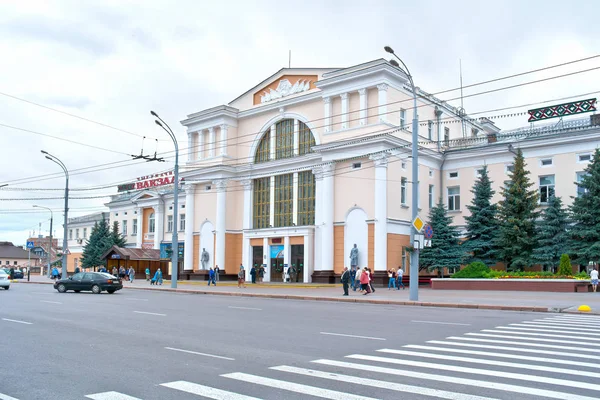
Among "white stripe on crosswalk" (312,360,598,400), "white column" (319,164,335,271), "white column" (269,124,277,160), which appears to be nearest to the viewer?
"white stripe on crosswalk" (312,360,598,400)

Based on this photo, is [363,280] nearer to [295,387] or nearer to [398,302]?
[398,302]

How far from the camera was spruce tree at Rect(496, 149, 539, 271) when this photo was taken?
1521 inches

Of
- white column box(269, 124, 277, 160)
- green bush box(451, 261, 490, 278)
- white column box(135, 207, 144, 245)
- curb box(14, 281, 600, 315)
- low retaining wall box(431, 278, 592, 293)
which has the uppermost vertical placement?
white column box(269, 124, 277, 160)

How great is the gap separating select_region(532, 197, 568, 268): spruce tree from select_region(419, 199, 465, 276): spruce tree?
525 cm

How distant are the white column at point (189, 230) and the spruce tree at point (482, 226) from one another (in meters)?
26.8

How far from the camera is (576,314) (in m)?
20.8

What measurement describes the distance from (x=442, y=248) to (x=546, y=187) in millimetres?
9028

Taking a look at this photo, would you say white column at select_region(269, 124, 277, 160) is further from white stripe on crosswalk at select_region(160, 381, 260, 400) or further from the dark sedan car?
white stripe on crosswalk at select_region(160, 381, 260, 400)

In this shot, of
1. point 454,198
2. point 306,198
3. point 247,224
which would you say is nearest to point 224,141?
point 247,224

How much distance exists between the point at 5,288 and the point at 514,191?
3508 cm

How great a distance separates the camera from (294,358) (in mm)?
10438

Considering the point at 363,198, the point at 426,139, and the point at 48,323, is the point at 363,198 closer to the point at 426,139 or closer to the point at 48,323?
the point at 426,139

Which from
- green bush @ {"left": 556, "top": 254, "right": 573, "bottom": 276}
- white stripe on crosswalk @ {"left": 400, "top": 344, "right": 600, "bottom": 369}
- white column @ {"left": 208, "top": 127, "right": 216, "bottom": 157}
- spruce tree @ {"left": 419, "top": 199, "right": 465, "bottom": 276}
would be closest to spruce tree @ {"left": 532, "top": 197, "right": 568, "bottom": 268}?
green bush @ {"left": 556, "top": 254, "right": 573, "bottom": 276}

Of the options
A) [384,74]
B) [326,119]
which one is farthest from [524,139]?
[326,119]
